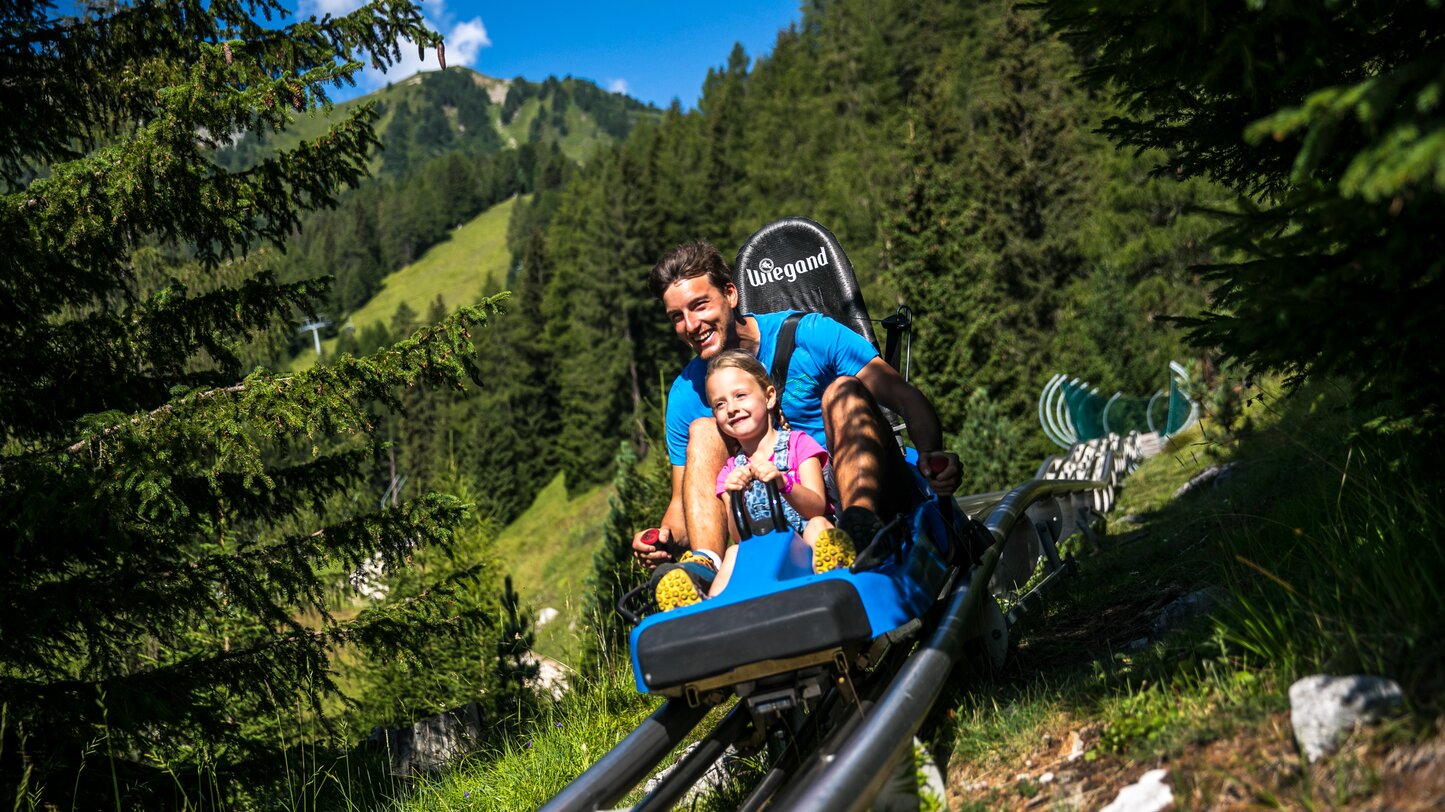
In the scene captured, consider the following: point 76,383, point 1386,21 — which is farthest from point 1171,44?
point 76,383

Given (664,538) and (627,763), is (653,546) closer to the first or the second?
(664,538)

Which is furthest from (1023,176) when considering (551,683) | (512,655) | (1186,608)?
(1186,608)

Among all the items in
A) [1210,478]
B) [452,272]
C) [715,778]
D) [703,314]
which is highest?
[452,272]

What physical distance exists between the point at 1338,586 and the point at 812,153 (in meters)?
49.8

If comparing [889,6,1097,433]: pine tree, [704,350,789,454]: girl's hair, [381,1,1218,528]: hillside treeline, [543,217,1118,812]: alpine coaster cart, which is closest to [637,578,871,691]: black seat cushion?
[543,217,1118,812]: alpine coaster cart

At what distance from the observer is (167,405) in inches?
205

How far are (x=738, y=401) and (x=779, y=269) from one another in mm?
2332

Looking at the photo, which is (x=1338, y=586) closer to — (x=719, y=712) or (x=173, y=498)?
(x=719, y=712)

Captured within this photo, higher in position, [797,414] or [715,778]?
[797,414]

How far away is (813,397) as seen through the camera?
179 inches

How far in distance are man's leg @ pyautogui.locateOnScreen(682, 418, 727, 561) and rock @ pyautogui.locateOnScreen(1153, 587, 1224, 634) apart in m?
1.63

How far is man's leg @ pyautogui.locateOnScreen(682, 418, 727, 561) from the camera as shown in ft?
13.1

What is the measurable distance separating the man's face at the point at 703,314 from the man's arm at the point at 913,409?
2.00 feet

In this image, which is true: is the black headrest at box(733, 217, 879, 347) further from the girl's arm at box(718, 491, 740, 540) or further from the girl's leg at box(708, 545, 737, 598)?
the girl's leg at box(708, 545, 737, 598)
